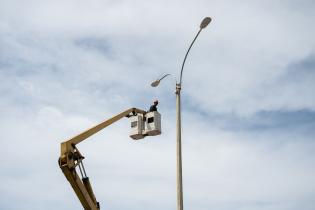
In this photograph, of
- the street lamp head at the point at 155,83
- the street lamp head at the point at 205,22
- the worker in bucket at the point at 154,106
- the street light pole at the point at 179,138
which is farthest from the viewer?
the worker in bucket at the point at 154,106

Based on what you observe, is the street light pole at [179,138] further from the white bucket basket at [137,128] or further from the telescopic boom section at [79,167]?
the telescopic boom section at [79,167]

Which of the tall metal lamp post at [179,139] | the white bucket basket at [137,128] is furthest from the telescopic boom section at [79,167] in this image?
the tall metal lamp post at [179,139]

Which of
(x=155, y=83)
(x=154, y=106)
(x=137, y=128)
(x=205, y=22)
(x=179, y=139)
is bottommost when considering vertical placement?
(x=179, y=139)

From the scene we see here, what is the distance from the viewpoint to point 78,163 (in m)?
15.5

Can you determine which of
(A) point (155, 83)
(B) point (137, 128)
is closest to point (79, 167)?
(B) point (137, 128)

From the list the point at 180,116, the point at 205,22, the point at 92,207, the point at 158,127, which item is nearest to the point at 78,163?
the point at 92,207

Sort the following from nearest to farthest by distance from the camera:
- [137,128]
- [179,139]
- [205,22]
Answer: [179,139], [205,22], [137,128]

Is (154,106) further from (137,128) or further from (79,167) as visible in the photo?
(79,167)

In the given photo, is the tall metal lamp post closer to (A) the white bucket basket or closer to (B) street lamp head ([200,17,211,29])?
(B) street lamp head ([200,17,211,29])

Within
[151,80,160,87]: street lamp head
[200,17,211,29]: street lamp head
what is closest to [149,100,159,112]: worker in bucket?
[151,80,160,87]: street lamp head

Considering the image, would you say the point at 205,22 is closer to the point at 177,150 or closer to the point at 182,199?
the point at 177,150

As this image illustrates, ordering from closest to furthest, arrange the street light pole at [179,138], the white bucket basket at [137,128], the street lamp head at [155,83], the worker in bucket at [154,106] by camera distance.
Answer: the street light pole at [179,138] < the street lamp head at [155,83] < the white bucket basket at [137,128] < the worker in bucket at [154,106]

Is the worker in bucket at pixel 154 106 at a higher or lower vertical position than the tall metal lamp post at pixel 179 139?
higher

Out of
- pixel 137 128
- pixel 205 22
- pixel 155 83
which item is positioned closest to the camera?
pixel 205 22
